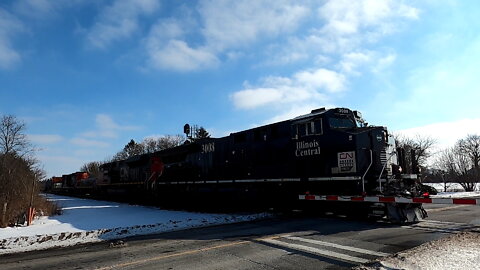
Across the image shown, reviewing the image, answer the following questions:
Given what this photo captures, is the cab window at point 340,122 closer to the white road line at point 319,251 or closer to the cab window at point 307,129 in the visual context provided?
the cab window at point 307,129

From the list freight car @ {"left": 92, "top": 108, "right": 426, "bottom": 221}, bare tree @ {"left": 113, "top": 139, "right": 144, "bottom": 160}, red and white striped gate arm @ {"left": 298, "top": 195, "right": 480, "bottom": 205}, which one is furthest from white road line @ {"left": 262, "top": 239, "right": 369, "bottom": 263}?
bare tree @ {"left": 113, "top": 139, "right": 144, "bottom": 160}

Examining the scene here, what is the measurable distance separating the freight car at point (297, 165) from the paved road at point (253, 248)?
154 centimetres

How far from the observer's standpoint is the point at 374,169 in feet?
38.7

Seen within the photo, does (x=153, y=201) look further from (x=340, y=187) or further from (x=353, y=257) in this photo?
(x=353, y=257)

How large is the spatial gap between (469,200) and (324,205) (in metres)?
4.85

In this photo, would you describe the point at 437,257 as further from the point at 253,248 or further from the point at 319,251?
the point at 253,248

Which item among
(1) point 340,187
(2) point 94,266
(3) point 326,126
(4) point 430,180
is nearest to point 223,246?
(2) point 94,266

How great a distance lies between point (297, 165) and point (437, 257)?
7.72 meters

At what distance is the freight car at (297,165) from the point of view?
38.6 ft

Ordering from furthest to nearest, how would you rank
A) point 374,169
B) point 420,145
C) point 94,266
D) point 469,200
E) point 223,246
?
point 420,145 → point 374,169 → point 469,200 → point 223,246 → point 94,266

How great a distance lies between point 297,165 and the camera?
13859 millimetres

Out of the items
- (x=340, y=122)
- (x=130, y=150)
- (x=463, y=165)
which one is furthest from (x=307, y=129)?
(x=130, y=150)

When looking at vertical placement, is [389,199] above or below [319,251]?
above

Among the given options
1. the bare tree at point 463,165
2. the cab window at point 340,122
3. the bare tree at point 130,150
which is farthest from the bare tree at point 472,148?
the bare tree at point 130,150
